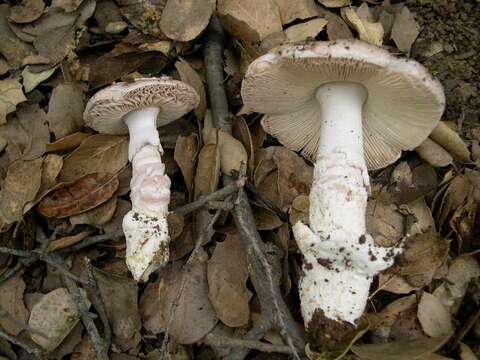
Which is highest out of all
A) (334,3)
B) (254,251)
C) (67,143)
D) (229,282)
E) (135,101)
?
(334,3)

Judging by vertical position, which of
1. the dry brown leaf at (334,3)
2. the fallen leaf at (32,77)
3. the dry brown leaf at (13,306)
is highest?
the dry brown leaf at (334,3)

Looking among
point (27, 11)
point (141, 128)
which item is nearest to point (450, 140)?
point (141, 128)

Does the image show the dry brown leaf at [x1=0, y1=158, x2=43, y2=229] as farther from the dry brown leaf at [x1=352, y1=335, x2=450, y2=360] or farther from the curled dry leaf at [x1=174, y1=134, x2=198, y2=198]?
the dry brown leaf at [x1=352, y1=335, x2=450, y2=360]

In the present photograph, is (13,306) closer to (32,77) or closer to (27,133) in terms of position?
(27,133)

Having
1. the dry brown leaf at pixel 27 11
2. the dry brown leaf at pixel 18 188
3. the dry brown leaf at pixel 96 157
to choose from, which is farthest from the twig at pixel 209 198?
the dry brown leaf at pixel 27 11

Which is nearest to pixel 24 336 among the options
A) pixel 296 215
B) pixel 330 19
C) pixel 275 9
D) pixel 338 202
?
pixel 296 215

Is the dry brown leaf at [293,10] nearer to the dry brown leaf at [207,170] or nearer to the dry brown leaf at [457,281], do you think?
the dry brown leaf at [207,170]
